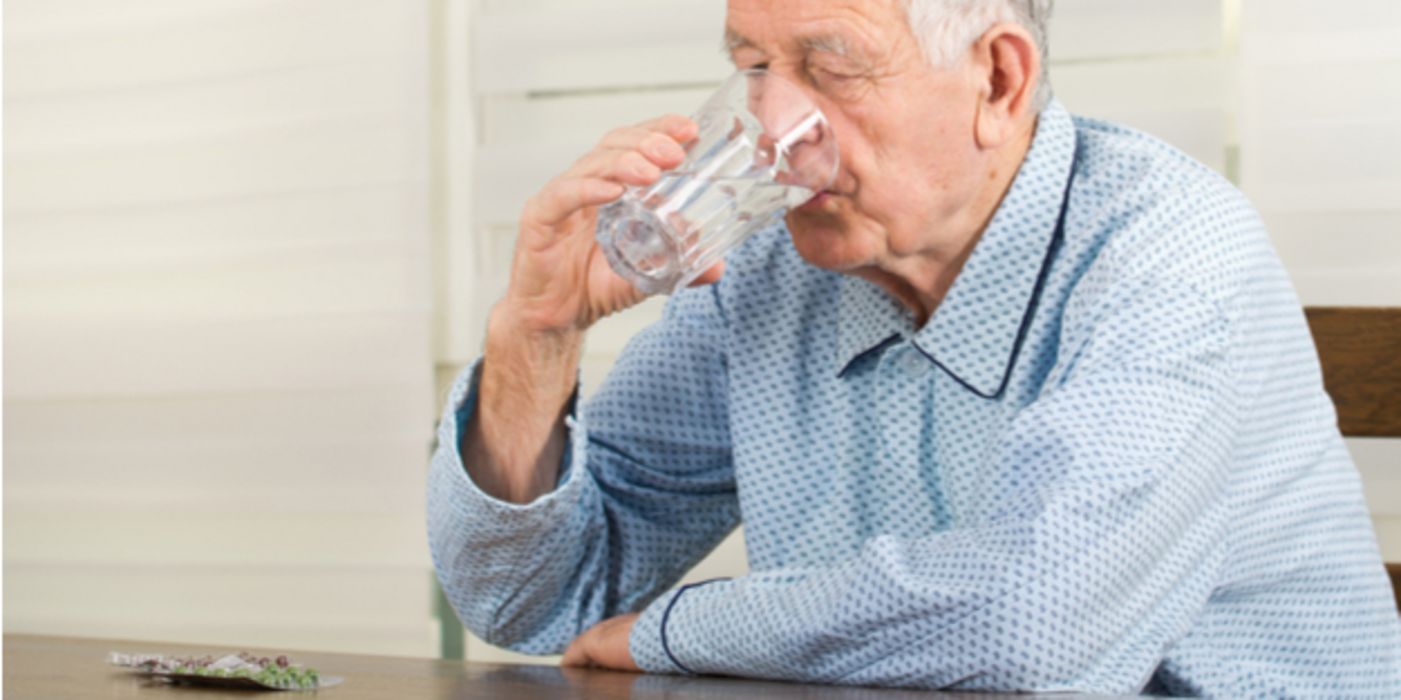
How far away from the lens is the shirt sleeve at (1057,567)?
41.5 inches

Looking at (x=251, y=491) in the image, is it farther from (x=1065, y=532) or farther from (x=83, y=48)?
(x=1065, y=532)

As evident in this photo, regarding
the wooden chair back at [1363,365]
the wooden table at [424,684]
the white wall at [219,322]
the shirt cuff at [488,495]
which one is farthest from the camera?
the white wall at [219,322]

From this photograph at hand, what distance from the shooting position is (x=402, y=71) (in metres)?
2.33

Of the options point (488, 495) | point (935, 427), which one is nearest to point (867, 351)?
point (935, 427)

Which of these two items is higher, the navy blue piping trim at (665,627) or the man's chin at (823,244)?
the man's chin at (823,244)

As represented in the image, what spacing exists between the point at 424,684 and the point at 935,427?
1.84 ft

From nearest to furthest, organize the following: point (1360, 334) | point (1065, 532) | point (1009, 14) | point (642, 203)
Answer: point (1065, 532) → point (642, 203) → point (1009, 14) → point (1360, 334)

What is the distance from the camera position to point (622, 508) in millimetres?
1636

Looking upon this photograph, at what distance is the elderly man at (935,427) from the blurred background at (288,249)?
565mm

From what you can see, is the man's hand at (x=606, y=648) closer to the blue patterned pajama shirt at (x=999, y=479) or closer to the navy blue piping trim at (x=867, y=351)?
the blue patterned pajama shirt at (x=999, y=479)

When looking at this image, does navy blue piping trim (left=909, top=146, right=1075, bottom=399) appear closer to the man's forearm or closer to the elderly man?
the elderly man

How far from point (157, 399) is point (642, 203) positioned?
159 centimetres

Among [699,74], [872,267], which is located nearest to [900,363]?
[872,267]

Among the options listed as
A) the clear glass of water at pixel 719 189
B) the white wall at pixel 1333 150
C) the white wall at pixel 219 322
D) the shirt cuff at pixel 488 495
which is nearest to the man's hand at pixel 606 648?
the shirt cuff at pixel 488 495
